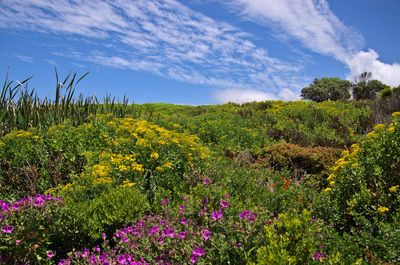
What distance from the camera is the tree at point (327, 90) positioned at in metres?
50.7

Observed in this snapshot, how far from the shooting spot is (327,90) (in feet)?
169

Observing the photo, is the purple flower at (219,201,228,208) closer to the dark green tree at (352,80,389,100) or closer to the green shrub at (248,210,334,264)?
the green shrub at (248,210,334,264)

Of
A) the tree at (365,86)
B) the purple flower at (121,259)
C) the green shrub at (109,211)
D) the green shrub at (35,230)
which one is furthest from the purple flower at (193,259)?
the tree at (365,86)

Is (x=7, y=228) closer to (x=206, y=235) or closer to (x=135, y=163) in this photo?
(x=206, y=235)

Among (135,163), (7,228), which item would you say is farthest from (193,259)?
(135,163)

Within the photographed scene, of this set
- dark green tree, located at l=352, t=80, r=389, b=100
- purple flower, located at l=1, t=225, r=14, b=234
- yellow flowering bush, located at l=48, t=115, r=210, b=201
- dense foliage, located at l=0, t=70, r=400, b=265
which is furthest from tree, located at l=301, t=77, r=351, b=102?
purple flower, located at l=1, t=225, r=14, b=234

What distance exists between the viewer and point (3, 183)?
4.63 m

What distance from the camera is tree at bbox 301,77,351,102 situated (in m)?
50.7

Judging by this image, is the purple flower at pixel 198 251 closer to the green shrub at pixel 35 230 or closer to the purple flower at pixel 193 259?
the purple flower at pixel 193 259

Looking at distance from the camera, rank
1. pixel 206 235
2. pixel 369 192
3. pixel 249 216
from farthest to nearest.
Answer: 1. pixel 369 192
2. pixel 249 216
3. pixel 206 235

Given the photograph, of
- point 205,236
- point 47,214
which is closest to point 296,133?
point 205,236

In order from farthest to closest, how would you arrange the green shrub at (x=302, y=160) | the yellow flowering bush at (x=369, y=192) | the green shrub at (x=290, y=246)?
the green shrub at (x=302, y=160)
the yellow flowering bush at (x=369, y=192)
the green shrub at (x=290, y=246)

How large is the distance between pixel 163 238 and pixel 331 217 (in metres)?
2.49

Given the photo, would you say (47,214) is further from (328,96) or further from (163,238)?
(328,96)
